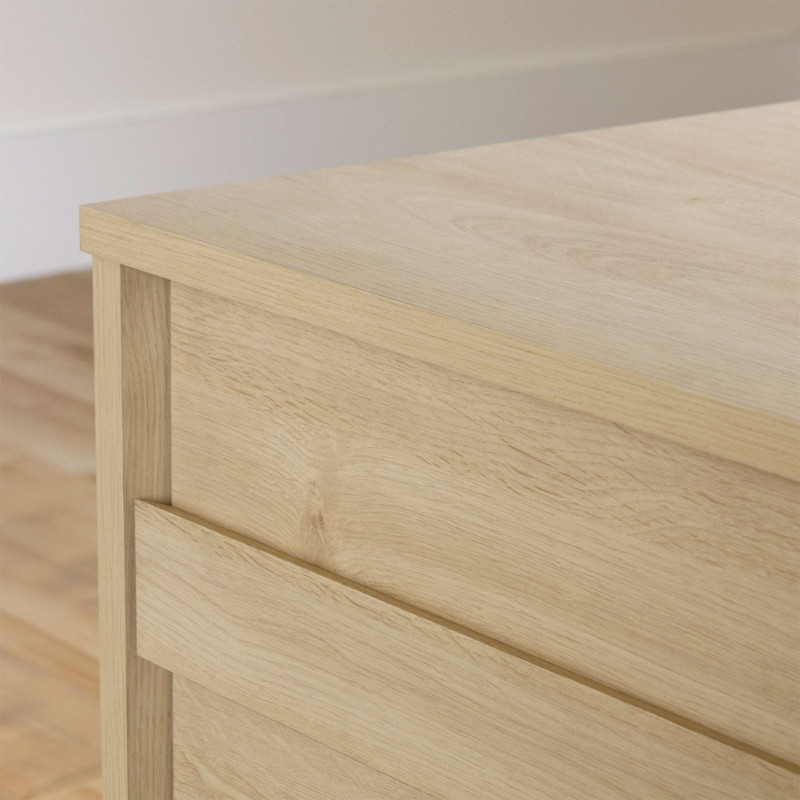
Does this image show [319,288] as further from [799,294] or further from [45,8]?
[45,8]

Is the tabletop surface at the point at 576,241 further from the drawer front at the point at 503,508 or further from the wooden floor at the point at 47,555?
the wooden floor at the point at 47,555

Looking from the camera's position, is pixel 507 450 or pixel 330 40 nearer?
pixel 507 450

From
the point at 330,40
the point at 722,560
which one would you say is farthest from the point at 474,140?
the point at 722,560

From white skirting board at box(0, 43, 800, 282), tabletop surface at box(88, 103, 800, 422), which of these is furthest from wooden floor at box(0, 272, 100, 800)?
tabletop surface at box(88, 103, 800, 422)

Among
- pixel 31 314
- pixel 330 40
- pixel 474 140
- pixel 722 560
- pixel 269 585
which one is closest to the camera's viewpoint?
pixel 722 560

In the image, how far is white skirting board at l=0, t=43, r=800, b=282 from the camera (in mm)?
938

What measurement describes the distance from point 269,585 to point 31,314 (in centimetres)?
178

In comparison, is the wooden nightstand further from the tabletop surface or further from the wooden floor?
the wooden floor

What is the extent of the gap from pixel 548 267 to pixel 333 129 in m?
0.61

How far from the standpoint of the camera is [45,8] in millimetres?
879

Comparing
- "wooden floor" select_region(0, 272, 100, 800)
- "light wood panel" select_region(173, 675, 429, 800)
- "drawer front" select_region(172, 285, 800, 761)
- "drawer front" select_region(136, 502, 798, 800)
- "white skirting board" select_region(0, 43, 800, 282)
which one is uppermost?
"white skirting board" select_region(0, 43, 800, 282)

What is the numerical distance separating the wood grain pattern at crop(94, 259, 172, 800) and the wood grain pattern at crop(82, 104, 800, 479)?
3 centimetres

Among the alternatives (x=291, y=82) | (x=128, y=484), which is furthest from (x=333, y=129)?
(x=128, y=484)

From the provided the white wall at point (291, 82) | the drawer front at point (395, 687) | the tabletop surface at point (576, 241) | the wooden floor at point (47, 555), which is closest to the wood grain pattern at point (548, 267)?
the tabletop surface at point (576, 241)
